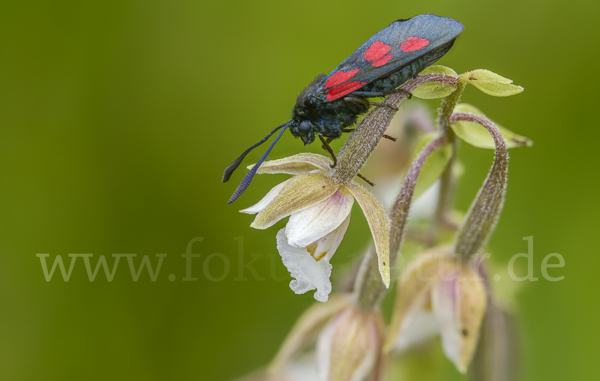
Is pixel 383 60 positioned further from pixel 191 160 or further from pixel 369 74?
pixel 191 160

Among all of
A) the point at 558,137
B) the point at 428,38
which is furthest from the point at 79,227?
the point at 558,137

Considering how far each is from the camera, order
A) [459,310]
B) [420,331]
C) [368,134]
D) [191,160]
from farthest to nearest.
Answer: [191,160]
[420,331]
[459,310]
[368,134]

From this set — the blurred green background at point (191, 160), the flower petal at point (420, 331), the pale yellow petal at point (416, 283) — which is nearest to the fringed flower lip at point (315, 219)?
the pale yellow petal at point (416, 283)

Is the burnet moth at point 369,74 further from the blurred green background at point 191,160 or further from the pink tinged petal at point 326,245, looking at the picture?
the blurred green background at point 191,160

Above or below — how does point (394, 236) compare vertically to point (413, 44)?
below

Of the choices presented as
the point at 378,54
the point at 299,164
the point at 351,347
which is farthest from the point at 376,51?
the point at 351,347

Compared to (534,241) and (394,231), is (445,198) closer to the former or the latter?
(394,231)
